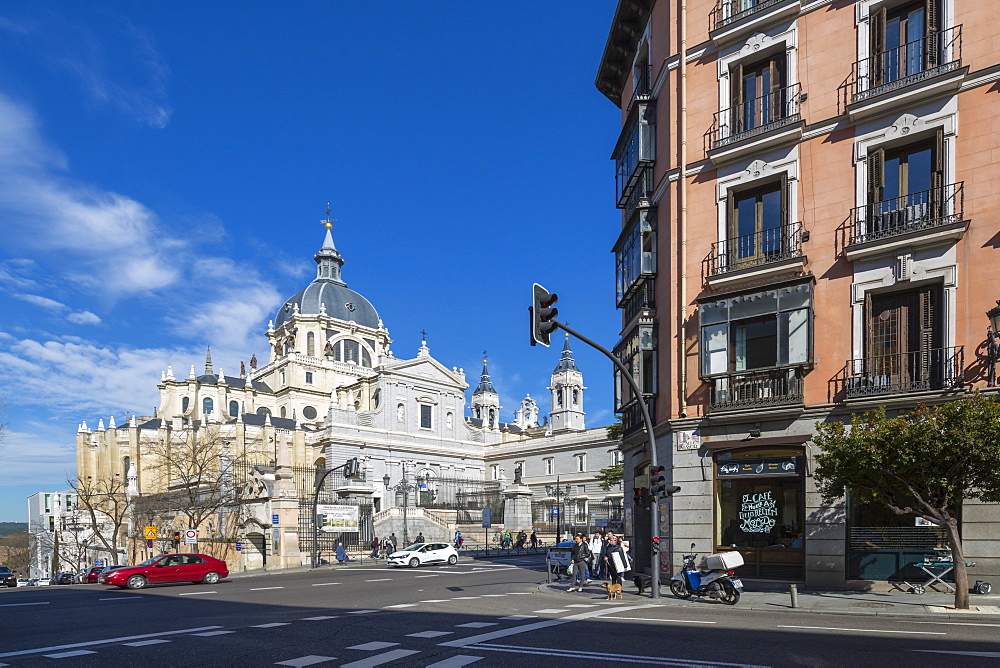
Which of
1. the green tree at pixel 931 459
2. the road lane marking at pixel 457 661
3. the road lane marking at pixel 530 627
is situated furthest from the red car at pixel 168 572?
the green tree at pixel 931 459

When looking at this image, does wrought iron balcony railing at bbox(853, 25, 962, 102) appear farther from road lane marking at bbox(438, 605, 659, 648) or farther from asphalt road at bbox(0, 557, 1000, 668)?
road lane marking at bbox(438, 605, 659, 648)

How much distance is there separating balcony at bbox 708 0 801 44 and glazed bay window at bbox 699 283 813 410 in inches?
286

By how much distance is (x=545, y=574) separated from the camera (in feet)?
95.0

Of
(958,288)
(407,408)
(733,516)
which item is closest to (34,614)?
(733,516)

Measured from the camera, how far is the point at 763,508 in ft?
62.5

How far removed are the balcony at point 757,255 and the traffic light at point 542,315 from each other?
6.45 m

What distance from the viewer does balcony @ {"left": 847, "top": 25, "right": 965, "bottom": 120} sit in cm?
1694

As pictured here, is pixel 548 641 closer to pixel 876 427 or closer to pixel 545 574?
pixel 876 427

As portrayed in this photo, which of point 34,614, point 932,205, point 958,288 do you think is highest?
point 932,205

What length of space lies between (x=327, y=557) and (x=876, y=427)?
33.2m

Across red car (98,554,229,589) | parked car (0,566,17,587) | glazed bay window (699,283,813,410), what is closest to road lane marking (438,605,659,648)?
glazed bay window (699,283,813,410)

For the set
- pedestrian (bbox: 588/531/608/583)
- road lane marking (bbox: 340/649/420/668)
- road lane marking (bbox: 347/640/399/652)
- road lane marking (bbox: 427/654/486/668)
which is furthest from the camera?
pedestrian (bbox: 588/531/608/583)

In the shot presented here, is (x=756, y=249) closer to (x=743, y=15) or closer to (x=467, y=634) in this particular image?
(x=743, y=15)

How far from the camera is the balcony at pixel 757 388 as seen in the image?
18.4 meters
